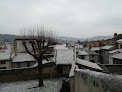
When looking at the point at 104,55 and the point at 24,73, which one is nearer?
the point at 24,73

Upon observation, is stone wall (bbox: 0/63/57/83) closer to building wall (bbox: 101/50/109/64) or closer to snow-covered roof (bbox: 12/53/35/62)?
snow-covered roof (bbox: 12/53/35/62)

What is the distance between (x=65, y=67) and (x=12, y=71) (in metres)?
6.38

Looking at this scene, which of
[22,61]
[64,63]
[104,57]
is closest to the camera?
[64,63]

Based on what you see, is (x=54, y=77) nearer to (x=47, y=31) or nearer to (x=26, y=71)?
(x=26, y=71)

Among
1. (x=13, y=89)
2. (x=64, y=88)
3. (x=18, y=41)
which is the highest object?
(x=18, y=41)

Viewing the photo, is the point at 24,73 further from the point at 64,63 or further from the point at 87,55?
the point at 87,55

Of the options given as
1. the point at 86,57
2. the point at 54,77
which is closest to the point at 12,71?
the point at 54,77

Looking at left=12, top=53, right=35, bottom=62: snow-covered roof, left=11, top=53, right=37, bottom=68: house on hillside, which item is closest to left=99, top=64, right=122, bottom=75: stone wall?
left=11, top=53, right=37, bottom=68: house on hillside

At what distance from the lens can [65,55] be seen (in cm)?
1625

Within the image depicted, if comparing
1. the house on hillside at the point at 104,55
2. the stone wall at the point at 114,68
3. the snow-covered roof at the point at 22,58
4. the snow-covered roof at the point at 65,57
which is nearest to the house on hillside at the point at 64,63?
the snow-covered roof at the point at 65,57

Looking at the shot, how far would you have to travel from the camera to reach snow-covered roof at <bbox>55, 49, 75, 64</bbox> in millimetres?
15008

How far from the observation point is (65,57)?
15719mm

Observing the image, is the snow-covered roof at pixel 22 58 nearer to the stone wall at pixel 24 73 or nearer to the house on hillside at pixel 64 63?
the stone wall at pixel 24 73

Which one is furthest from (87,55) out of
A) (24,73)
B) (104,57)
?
(24,73)
